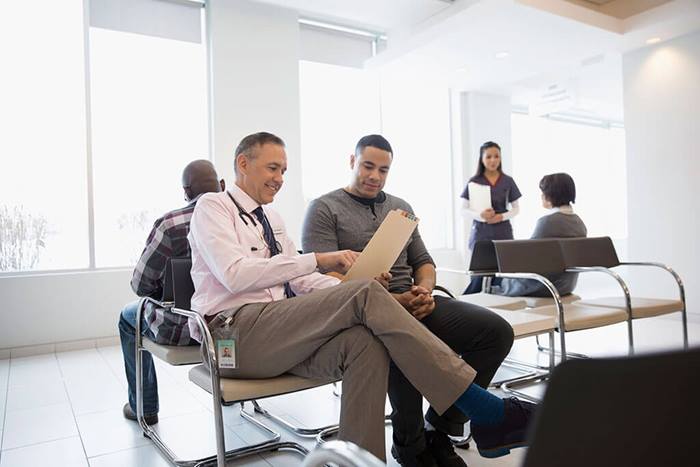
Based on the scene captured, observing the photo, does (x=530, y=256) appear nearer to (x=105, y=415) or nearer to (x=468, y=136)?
(x=105, y=415)

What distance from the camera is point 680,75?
5.01 m

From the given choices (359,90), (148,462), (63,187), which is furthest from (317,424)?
(359,90)

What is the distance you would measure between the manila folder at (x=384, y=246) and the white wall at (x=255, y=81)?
3359 mm

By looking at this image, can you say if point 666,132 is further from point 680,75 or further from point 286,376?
point 286,376

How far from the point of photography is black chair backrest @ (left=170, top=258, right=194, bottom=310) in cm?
194

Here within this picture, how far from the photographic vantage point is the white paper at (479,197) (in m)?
4.28

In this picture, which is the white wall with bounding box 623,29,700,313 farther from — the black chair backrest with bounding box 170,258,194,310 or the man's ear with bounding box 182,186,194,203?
the black chair backrest with bounding box 170,258,194,310

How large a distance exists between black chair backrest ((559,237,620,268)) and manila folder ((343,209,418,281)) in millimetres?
1654

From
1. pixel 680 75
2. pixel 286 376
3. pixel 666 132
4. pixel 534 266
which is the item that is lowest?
pixel 286 376

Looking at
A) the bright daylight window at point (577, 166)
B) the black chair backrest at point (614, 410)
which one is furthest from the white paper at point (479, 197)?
the bright daylight window at point (577, 166)

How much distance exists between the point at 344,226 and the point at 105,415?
1.67 meters

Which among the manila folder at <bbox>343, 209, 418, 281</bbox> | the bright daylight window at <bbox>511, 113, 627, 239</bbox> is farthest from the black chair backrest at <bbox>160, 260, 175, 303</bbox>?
the bright daylight window at <bbox>511, 113, 627, 239</bbox>

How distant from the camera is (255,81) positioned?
504 cm

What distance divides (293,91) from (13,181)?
2.68 meters
